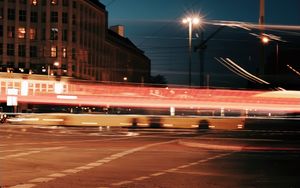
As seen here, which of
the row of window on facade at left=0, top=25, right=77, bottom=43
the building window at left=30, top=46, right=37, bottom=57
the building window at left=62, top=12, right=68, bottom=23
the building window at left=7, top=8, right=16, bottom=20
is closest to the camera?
the building window at left=7, top=8, right=16, bottom=20

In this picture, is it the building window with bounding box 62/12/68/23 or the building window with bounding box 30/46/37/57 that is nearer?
the building window with bounding box 30/46/37/57

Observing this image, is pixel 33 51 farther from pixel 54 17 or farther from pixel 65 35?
pixel 54 17

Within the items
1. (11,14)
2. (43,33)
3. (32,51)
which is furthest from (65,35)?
(11,14)

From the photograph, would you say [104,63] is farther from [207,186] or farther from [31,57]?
[207,186]

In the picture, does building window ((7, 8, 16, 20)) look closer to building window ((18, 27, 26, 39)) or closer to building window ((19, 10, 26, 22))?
building window ((19, 10, 26, 22))

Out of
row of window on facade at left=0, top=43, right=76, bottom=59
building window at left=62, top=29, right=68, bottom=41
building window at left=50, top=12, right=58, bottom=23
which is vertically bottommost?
row of window on facade at left=0, top=43, right=76, bottom=59

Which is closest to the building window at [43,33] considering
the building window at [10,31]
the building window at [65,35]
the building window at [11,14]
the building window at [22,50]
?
the building window at [65,35]

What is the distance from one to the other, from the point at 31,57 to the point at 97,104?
215ft

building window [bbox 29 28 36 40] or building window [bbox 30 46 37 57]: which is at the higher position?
building window [bbox 29 28 36 40]

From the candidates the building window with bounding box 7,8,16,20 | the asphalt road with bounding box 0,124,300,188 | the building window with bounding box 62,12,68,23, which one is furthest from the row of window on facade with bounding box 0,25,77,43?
the asphalt road with bounding box 0,124,300,188

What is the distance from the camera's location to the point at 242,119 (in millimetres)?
41344

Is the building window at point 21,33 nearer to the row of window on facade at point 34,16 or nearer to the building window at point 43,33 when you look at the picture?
the row of window on facade at point 34,16

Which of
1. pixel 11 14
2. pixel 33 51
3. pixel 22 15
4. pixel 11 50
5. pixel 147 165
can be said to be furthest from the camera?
pixel 33 51

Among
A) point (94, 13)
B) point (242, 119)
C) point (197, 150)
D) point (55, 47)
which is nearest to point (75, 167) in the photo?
point (197, 150)
